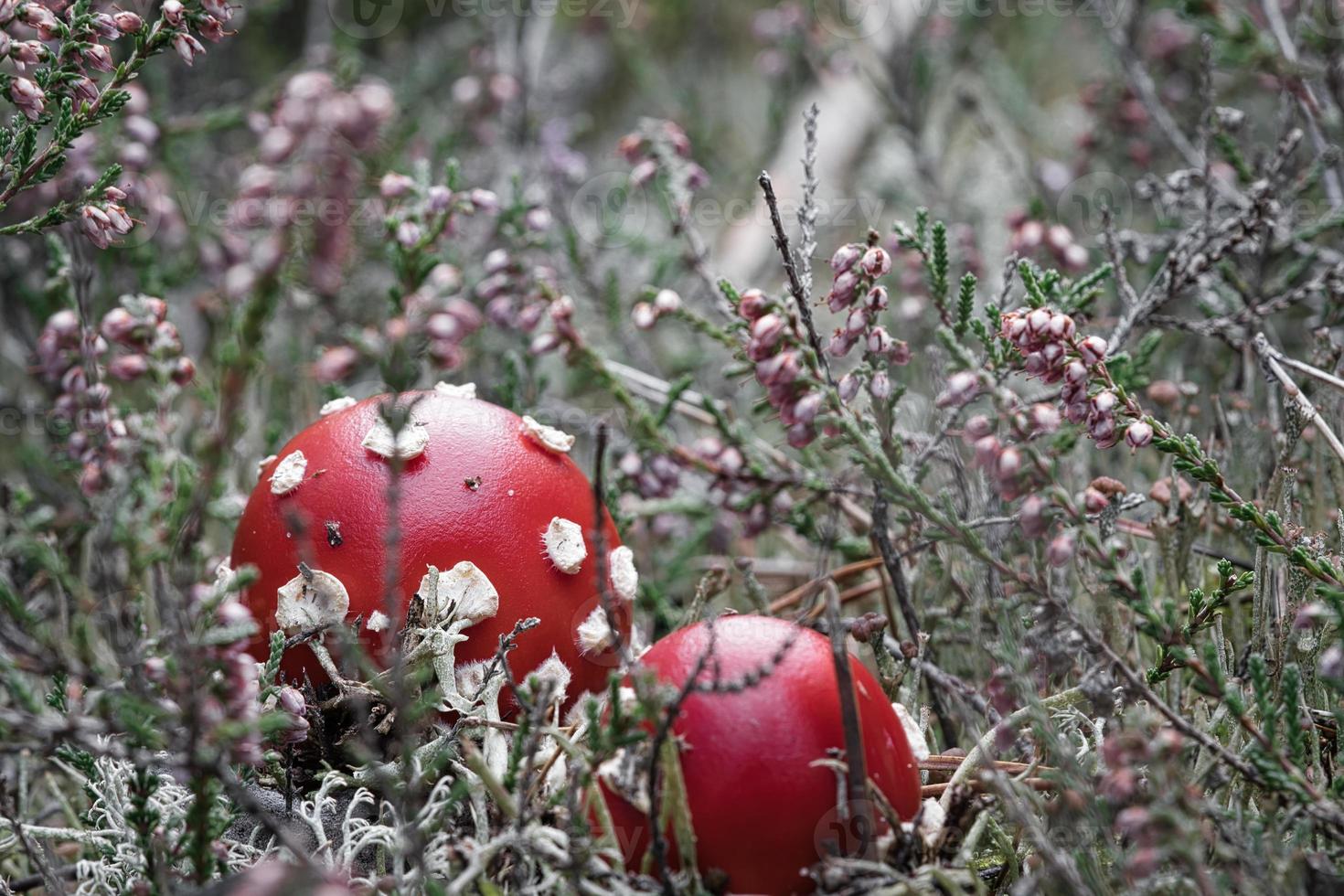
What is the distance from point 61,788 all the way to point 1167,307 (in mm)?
2867

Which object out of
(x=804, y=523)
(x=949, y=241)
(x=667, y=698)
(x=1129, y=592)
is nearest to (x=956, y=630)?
(x=804, y=523)

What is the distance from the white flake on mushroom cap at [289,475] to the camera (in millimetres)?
1547

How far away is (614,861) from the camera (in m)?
1.23

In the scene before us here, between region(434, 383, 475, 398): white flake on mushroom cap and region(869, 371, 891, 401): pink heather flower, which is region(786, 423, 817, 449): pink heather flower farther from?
region(434, 383, 475, 398): white flake on mushroom cap

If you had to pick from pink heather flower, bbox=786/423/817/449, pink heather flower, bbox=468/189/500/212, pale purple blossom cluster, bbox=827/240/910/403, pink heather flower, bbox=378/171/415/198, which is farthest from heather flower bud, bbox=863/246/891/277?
pink heather flower, bbox=378/171/415/198

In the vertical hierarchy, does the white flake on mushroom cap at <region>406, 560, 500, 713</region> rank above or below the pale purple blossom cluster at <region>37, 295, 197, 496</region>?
below

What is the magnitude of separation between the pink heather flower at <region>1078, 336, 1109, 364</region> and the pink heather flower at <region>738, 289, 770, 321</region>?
42 centimetres

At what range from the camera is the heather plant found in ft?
3.88

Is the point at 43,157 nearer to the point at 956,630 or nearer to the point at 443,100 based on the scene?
the point at 956,630

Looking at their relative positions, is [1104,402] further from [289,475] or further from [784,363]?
[289,475]

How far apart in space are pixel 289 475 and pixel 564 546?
41 centimetres

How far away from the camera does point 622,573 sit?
5.32 feet

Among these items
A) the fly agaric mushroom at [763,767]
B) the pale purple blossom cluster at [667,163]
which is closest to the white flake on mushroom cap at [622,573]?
the fly agaric mushroom at [763,767]

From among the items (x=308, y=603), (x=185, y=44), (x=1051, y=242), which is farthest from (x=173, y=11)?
(x=1051, y=242)
